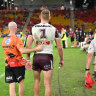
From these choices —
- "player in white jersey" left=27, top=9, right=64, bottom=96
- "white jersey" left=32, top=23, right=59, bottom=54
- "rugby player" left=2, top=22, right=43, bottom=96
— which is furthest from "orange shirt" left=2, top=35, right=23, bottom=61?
"white jersey" left=32, top=23, right=59, bottom=54

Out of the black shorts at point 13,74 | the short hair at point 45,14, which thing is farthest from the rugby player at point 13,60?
the short hair at point 45,14

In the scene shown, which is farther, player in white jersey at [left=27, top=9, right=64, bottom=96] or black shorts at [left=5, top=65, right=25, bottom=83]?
black shorts at [left=5, top=65, right=25, bottom=83]

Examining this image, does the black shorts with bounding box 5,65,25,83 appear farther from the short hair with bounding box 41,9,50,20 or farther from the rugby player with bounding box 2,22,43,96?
the short hair with bounding box 41,9,50,20

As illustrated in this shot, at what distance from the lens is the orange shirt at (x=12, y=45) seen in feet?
14.2

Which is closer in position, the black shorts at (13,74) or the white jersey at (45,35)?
the white jersey at (45,35)

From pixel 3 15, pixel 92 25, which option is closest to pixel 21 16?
pixel 3 15

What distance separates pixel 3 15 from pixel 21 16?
4.23 metres

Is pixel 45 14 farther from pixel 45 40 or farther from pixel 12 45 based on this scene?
pixel 12 45

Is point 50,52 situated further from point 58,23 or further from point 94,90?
point 58,23

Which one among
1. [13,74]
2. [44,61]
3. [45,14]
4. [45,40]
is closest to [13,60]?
[13,74]

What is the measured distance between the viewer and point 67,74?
862cm

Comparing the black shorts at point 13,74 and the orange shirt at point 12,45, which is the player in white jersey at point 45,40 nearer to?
the orange shirt at point 12,45

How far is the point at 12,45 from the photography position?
4.34 metres

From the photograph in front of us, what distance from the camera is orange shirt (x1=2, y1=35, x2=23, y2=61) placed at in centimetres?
432
